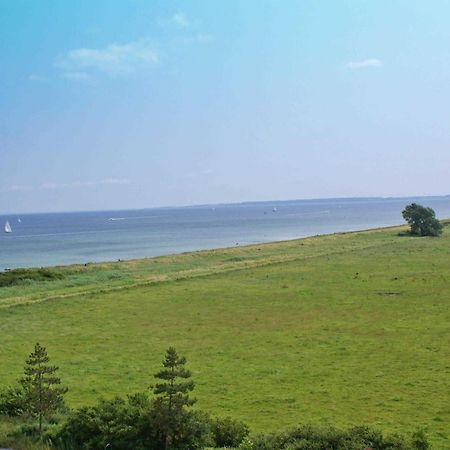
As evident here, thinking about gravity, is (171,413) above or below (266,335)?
above

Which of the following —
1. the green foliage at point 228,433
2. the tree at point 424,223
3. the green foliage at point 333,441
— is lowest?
the green foliage at point 228,433

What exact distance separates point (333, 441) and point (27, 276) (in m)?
47.7

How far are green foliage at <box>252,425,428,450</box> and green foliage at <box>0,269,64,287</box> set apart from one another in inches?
1764

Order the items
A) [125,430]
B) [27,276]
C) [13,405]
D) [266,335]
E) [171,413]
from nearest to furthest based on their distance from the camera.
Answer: [171,413]
[125,430]
[13,405]
[266,335]
[27,276]

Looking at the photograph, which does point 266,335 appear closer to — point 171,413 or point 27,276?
point 171,413

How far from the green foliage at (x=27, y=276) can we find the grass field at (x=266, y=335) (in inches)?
40.4

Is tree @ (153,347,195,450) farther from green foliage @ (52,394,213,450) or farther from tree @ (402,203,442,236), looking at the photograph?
tree @ (402,203,442,236)

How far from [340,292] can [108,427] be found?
31.0 metres

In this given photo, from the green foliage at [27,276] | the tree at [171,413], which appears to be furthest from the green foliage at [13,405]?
the green foliage at [27,276]

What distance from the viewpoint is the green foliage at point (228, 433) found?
15.0 meters

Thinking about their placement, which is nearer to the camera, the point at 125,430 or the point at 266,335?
the point at 125,430

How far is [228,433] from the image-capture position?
15219 mm

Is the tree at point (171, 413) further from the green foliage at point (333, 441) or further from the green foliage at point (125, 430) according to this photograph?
the green foliage at point (333, 441)

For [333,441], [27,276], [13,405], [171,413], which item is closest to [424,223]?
[27,276]
